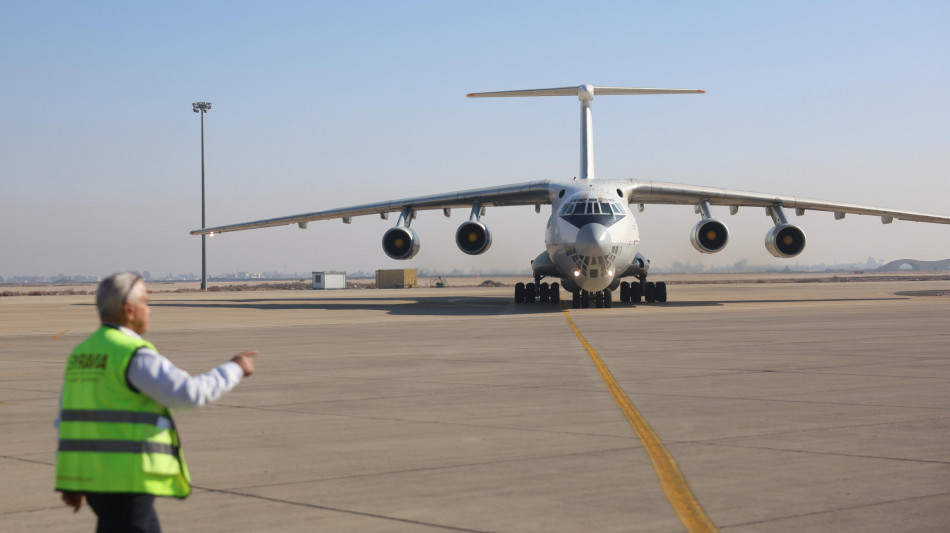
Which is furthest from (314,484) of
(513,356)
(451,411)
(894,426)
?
(513,356)

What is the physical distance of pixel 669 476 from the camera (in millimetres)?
6012

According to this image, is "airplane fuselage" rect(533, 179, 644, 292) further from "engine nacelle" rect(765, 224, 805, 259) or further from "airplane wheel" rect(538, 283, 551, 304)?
"engine nacelle" rect(765, 224, 805, 259)

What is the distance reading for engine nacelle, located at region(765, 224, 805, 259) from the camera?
2908cm

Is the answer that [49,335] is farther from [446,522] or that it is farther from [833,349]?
[446,522]

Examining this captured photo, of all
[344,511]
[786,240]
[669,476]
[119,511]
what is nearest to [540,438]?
[669,476]

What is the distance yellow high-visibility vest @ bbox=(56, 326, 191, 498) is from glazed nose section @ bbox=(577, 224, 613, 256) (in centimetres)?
2124

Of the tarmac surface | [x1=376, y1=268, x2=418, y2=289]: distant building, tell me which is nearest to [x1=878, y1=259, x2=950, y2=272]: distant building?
[x1=376, y1=268, x2=418, y2=289]: distant building

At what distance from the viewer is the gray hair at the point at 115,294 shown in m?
3.71

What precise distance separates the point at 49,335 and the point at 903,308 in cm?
2200

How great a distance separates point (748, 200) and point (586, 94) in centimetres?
768

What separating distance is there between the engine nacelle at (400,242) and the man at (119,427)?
86.1 feet

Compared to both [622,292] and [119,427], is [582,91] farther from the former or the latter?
[119,427]

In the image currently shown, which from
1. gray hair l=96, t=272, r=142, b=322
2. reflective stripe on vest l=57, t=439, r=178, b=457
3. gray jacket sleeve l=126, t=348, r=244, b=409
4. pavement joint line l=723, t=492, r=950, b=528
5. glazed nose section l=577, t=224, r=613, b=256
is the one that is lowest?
pavement joint line l=723, t=492, r=950, b=528

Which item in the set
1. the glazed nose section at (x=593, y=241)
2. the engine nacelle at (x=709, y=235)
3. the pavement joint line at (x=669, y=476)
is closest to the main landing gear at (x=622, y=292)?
the engine nacelle at (x=709, y=235)
